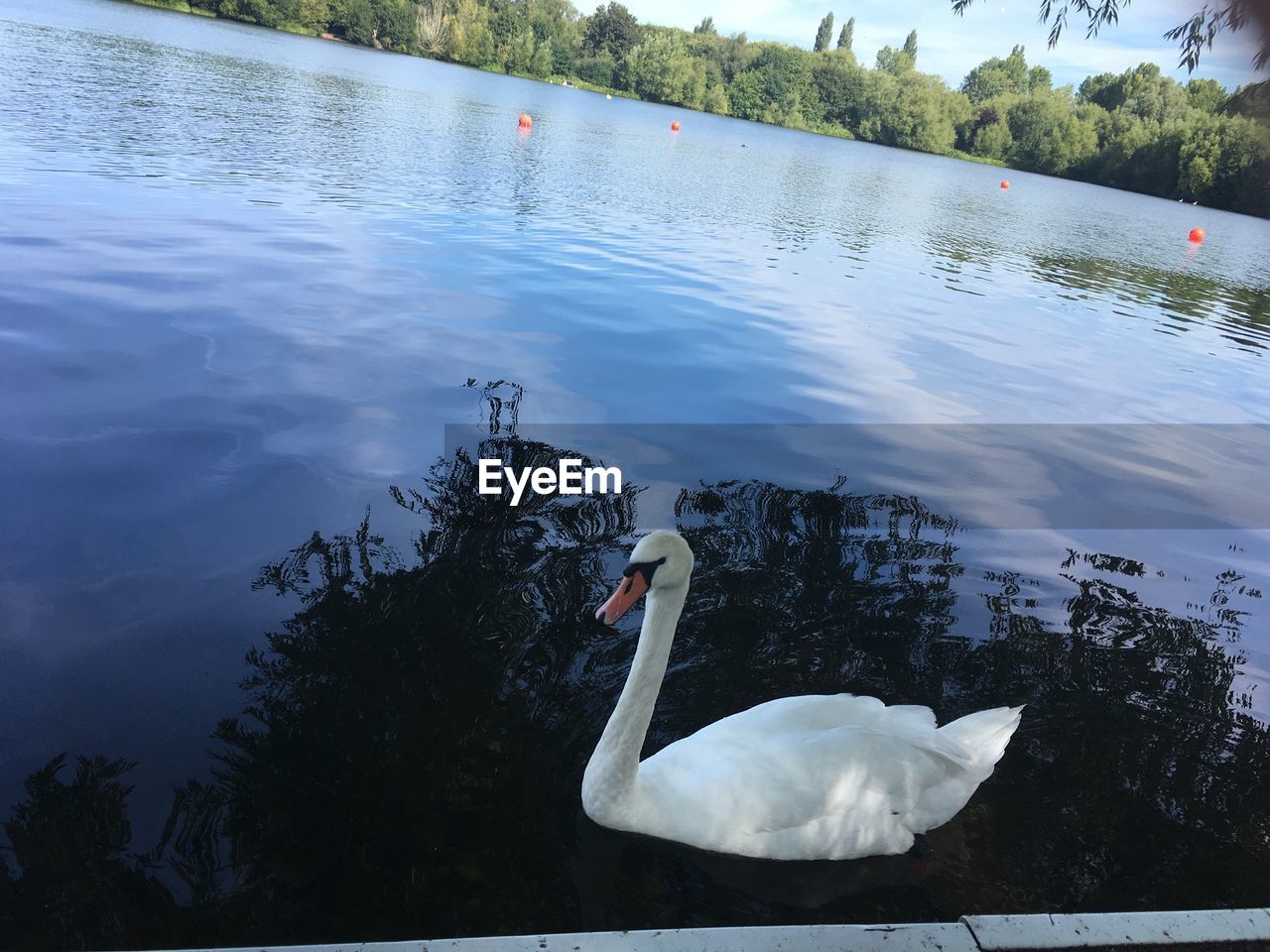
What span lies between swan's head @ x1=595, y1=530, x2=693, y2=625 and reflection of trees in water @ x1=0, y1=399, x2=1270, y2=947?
0.93m

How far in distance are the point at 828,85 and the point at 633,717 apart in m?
102

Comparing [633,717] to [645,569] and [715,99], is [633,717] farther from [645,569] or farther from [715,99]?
[715,99]

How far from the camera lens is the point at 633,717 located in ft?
12.0

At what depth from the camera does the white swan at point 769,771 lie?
3.57 metres

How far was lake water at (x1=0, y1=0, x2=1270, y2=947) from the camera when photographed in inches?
139

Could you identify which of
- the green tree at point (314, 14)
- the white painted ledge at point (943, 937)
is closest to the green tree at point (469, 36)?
the green tree at point (314, 14)

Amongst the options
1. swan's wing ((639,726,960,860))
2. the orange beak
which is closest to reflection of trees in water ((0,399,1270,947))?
swan's wing ((639,726,960,860))

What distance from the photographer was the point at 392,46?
85.6m

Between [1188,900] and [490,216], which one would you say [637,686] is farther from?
[490,216]

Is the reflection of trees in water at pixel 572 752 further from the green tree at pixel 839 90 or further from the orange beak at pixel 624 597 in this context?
the green tree at pixel 839 90

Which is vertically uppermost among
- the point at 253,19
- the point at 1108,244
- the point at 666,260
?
the point at 253,19

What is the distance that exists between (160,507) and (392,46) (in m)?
91.6

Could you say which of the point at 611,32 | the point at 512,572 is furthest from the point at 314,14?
the point at 512,572

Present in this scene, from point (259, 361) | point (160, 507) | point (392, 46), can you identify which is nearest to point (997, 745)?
point (160, 507)
